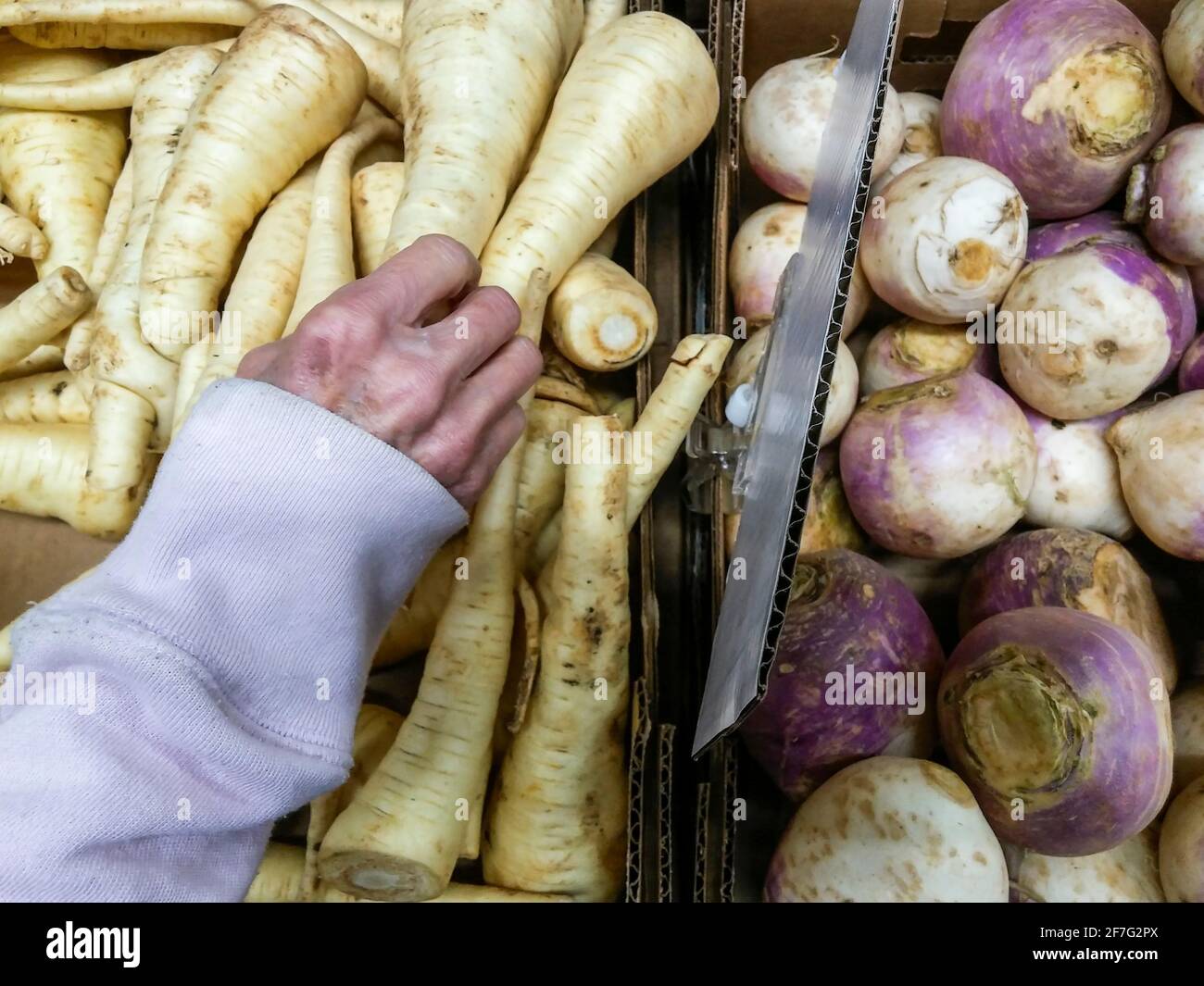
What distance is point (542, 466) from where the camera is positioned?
3.89 ft

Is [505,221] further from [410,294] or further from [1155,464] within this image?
[1155,464]

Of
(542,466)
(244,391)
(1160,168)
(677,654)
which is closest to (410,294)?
(244,391)

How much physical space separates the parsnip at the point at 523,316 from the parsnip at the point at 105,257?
516 mm

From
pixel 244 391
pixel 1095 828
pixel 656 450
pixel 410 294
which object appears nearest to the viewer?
pixel 244 391

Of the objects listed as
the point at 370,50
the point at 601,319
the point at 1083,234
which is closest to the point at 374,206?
the point at 370,50

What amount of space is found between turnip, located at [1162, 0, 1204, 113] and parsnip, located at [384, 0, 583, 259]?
869 millimetres

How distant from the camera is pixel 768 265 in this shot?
1.33m

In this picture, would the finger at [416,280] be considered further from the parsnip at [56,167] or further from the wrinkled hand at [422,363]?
the parsnip at [56,167]

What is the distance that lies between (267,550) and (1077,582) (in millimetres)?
1021

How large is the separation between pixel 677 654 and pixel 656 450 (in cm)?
36

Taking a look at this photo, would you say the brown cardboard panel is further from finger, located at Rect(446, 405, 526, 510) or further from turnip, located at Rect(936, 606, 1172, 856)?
turnip, located at Rect(936, 606, 1172, 856)

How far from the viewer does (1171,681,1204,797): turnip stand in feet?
3.62

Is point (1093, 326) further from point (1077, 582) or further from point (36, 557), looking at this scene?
point (36, 557)

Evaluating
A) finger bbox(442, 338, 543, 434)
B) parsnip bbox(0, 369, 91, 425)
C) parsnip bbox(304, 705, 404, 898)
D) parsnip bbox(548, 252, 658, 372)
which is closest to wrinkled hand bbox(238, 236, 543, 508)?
finger bbox(442, 338, 543, 434)
